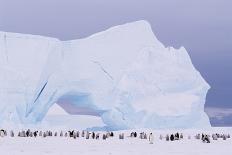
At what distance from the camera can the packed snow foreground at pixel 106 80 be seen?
141 ft

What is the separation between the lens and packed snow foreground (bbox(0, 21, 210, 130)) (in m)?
43.1

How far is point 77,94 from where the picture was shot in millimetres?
45625

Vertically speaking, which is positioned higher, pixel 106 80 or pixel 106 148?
pixel 106 80

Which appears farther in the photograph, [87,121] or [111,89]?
[87,121]

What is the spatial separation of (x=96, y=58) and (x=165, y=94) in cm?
638

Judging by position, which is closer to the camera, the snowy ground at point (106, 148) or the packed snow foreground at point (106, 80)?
the snowy ground at point (106, 148)

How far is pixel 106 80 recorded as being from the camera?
4512 centimetres

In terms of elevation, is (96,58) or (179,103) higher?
(96,58)

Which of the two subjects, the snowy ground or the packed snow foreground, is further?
the packed snow foreground

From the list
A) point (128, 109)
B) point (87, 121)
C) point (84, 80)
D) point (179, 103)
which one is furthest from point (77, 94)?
point (87, 121)

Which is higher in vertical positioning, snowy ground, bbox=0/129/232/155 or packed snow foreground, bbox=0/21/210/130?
packed snow foreground, bbox=0/21/210/130

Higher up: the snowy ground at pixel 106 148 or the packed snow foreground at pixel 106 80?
the packed snow foreground at pixel 106 80

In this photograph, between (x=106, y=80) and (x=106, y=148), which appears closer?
(x=106, y=148)

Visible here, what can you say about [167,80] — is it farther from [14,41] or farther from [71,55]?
[14,41]
